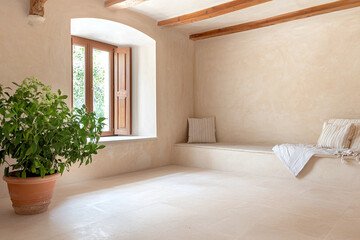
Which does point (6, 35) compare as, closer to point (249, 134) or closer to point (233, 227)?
point (233, 227)

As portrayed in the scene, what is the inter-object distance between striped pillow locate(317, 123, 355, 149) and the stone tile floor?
0.66 meters

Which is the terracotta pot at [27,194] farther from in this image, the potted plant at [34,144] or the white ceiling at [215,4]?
the white ceiling at [215,4]

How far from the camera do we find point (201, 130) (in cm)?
559

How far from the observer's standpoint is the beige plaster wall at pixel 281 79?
175 inches

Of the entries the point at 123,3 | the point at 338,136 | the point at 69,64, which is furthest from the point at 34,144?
the point at 338,136

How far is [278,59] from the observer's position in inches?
199

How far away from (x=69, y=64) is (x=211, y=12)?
2.20m

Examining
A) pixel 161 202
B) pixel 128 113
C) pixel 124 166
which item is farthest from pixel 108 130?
pixel 161 202

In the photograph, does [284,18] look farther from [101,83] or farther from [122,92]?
[101,83]

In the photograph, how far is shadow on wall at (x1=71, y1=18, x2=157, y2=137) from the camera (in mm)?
4838

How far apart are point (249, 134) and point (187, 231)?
341 centimetres

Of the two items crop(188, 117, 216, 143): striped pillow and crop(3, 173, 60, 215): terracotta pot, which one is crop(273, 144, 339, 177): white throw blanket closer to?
crop(188, 117, 216, 143): striped pillow

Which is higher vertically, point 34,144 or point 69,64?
point 69,64

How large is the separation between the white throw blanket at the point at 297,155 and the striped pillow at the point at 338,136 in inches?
5.2
